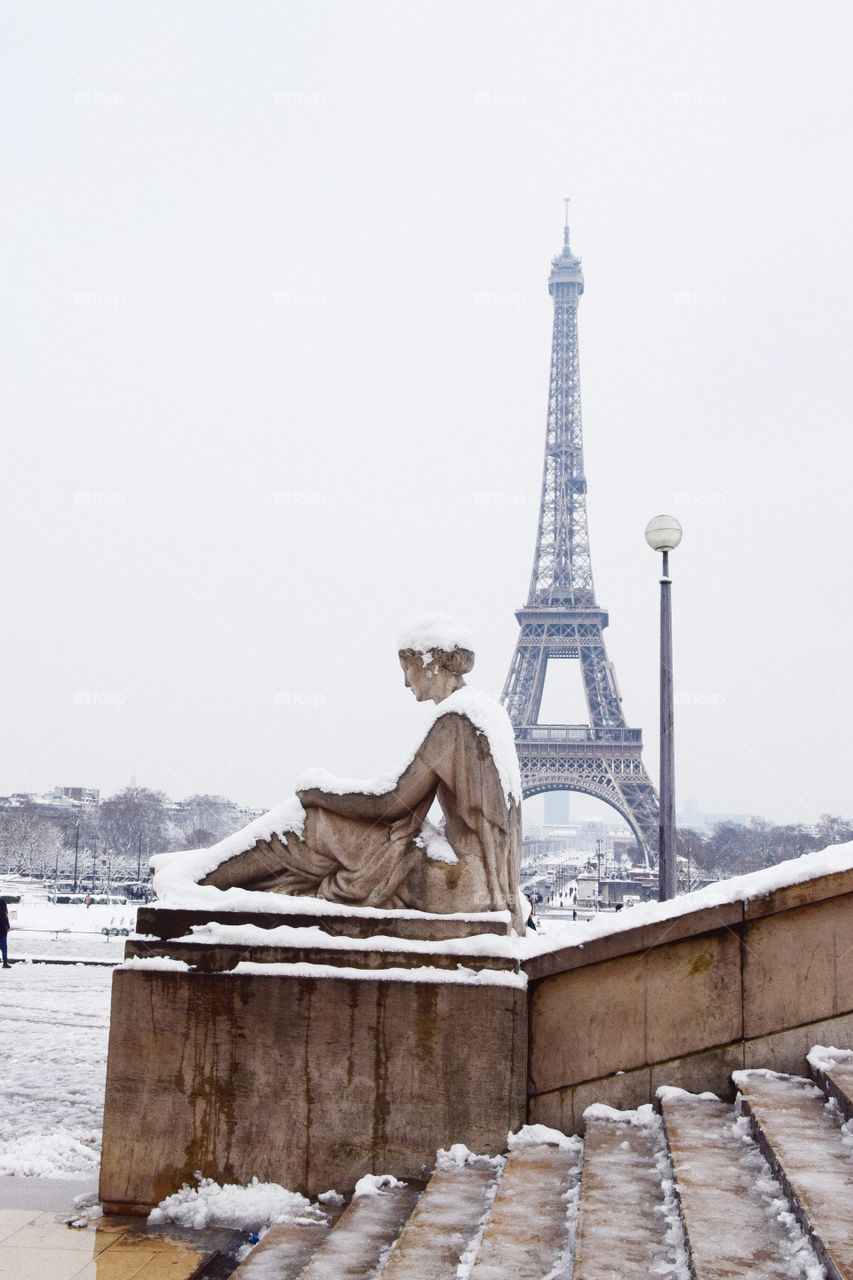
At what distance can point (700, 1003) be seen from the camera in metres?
4.95

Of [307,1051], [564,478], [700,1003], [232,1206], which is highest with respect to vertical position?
[564,478]

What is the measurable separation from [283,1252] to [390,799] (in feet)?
6.30

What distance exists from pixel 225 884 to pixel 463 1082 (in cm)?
146

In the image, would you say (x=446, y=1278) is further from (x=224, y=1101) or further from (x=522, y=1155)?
(x=224, y=1101)

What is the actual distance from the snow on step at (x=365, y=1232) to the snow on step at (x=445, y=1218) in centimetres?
12

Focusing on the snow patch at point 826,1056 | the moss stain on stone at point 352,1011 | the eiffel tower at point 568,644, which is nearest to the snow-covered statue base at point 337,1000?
the moss stain on stone at point 352,1011

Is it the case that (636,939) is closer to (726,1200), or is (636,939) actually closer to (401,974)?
(401,974)

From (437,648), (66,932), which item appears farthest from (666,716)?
(66,932)

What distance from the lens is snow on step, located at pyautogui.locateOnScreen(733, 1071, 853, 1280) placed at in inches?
120

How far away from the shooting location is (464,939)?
5.02 meters

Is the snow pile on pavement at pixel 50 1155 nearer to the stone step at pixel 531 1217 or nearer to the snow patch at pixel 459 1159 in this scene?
the snow patch at pixel 459 1159

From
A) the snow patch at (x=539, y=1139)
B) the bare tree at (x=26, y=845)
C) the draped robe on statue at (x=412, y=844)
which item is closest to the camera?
Result: the snow patch at (x=539, y=1139)

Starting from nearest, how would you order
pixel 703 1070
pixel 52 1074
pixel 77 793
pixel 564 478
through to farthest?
pixel 703 1070
pixel 52 1074
pixel 564 478
pixel 77 793

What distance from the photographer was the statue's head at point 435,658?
571 centimetres
